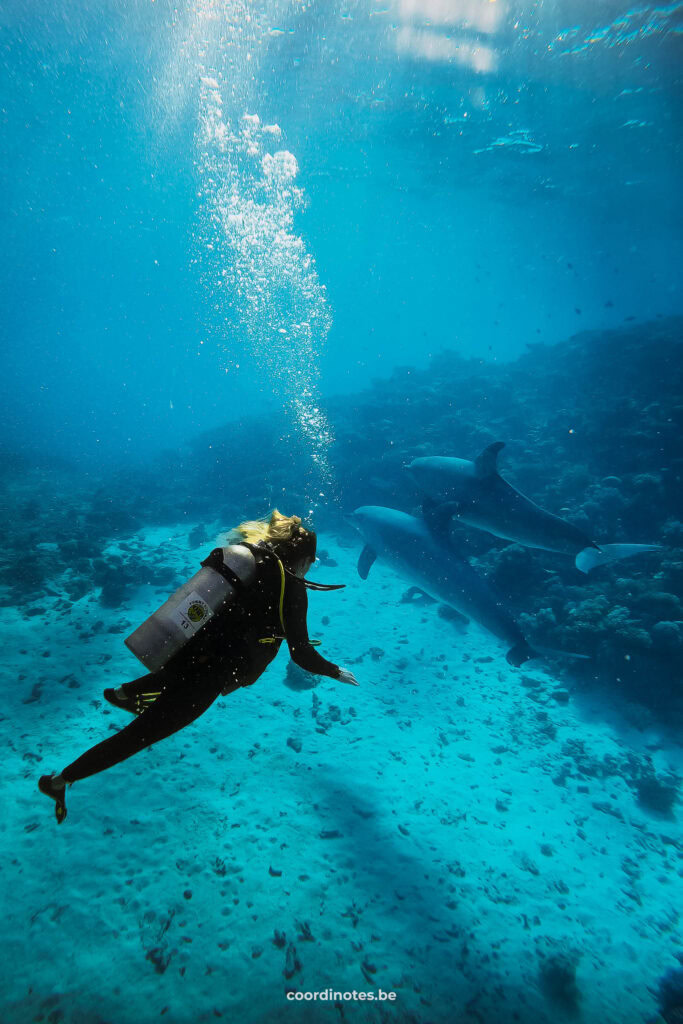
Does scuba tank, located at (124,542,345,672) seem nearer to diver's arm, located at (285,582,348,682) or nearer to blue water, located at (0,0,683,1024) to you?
diver's arm, located at (285,582,348,682)

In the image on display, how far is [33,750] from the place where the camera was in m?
5.23

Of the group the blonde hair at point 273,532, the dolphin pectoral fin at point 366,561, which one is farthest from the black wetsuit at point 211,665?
the dolphin pectoral fin at point 366,561

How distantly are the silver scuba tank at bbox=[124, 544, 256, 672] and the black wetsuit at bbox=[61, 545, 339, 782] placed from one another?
0.15ft

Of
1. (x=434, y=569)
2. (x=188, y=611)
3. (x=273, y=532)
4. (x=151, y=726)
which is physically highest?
(x=273, y=532)

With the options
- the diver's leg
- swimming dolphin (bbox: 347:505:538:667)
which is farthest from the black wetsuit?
swimming dolphin (bbox: 347:505:538:667)

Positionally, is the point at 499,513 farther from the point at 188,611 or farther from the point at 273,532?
the point at 188,611

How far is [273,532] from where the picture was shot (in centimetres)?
260

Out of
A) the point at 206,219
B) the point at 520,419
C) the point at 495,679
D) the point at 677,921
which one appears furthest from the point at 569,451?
the point at 206,219

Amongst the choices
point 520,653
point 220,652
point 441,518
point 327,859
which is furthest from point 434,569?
point 220,652

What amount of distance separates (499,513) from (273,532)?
6474mm

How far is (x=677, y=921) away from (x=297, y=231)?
2975 inches

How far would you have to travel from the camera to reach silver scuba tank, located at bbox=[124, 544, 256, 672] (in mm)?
2025

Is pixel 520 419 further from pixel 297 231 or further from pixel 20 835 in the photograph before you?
pixel 297 231

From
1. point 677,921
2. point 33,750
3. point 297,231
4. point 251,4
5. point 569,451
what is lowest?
point 677,921
